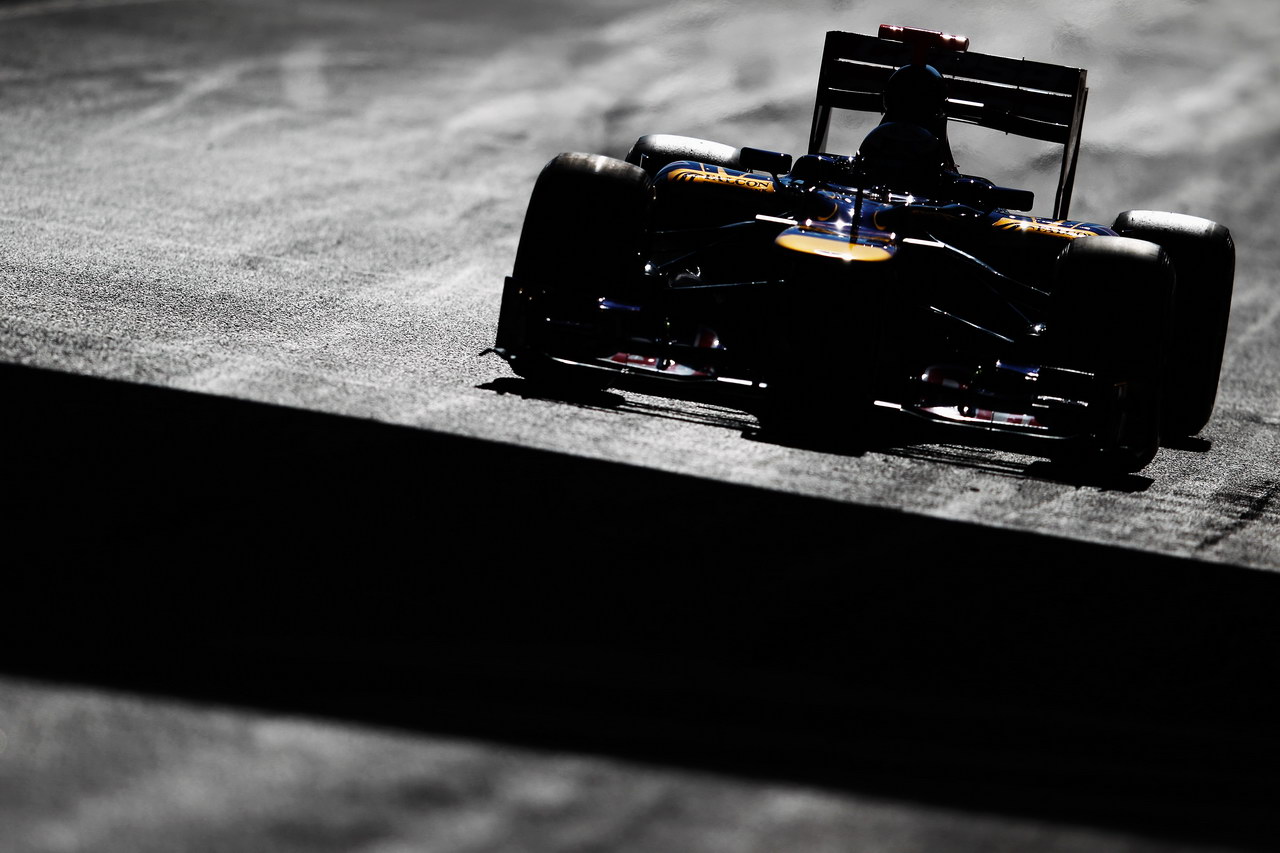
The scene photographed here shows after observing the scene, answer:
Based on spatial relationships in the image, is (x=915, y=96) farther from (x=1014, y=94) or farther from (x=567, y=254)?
(x=567, y=254)

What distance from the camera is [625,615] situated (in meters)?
5.16

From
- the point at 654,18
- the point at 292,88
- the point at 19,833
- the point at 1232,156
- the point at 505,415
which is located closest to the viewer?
the point at 19,833

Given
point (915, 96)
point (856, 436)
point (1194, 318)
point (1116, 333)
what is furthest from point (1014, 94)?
point (856, 436)

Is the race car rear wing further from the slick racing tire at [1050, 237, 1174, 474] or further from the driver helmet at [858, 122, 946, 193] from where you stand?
the slick racing tire at [1050, 237, 1174, 474]

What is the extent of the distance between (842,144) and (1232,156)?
4.75 m

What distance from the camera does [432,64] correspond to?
19.8m

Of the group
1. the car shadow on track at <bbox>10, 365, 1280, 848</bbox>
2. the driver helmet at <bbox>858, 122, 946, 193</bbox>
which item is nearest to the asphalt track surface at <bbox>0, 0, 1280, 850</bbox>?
A: the car shadow on track at <bbox>10, 365, 1280, 848</bbox>

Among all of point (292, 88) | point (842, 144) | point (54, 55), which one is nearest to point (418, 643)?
point (292, 88)

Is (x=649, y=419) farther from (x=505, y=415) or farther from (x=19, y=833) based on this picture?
(x=19, y=833)

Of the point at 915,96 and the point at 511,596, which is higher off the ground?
the point at 915,96

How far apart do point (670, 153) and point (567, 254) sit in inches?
93.1

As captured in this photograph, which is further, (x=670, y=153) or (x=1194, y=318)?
(x=670, y=153)

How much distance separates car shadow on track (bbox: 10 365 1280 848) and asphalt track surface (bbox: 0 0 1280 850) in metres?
0.02

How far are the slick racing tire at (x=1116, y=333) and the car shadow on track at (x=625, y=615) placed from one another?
131cm
